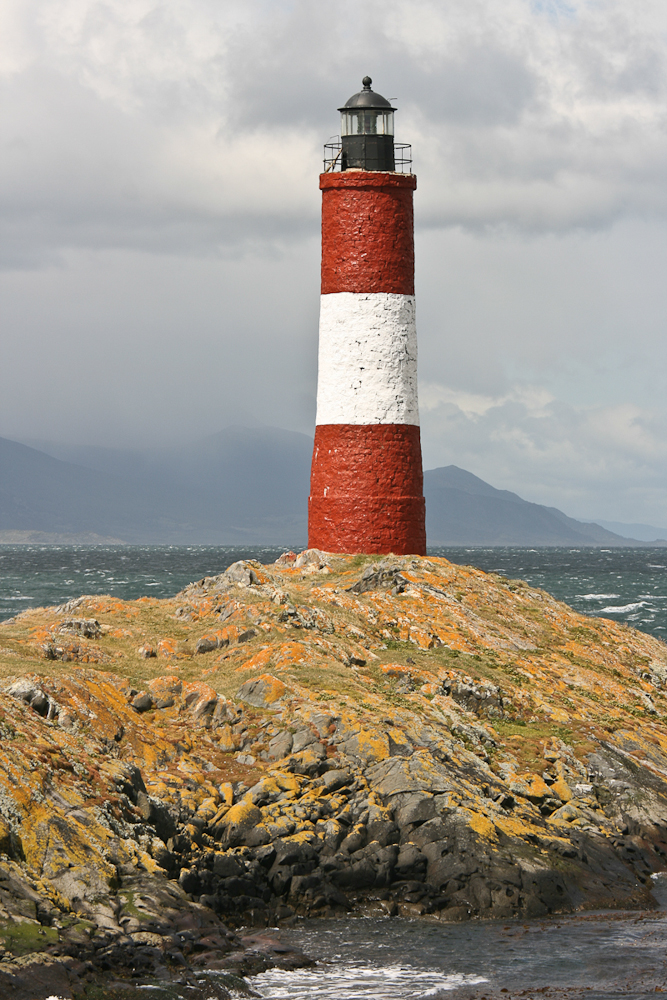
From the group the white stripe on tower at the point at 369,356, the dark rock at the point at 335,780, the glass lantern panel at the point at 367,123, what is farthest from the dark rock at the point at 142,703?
the glass lantern panel at the point at 367,123

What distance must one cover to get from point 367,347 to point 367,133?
5792 mm

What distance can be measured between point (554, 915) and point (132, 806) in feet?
20.0

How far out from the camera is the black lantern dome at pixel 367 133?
30594 millimetres

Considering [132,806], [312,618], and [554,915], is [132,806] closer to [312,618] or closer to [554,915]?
[554,915]

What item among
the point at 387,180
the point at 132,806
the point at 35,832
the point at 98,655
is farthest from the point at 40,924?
the point at 387,180

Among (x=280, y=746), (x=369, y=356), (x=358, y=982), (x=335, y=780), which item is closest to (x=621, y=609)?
(x=369, y=356)

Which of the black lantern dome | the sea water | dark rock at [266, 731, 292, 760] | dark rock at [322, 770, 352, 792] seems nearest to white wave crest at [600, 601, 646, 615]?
the black lantern dome

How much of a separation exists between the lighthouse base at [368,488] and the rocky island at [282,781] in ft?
14.5

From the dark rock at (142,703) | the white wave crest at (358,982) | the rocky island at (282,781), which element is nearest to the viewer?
the white wave crest at (358,982)

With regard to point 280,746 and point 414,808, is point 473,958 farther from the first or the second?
point 280,746

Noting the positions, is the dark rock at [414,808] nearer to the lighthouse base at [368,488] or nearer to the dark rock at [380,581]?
the dark rock at [380,581]

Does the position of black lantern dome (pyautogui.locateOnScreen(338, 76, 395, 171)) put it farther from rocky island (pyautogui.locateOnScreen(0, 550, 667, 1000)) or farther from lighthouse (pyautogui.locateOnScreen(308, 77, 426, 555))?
rocky island (pyautogui.locateOnScreen(0, 550, 667, 1000))

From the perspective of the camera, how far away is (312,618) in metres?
24.5

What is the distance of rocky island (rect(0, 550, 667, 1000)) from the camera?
1415cm
